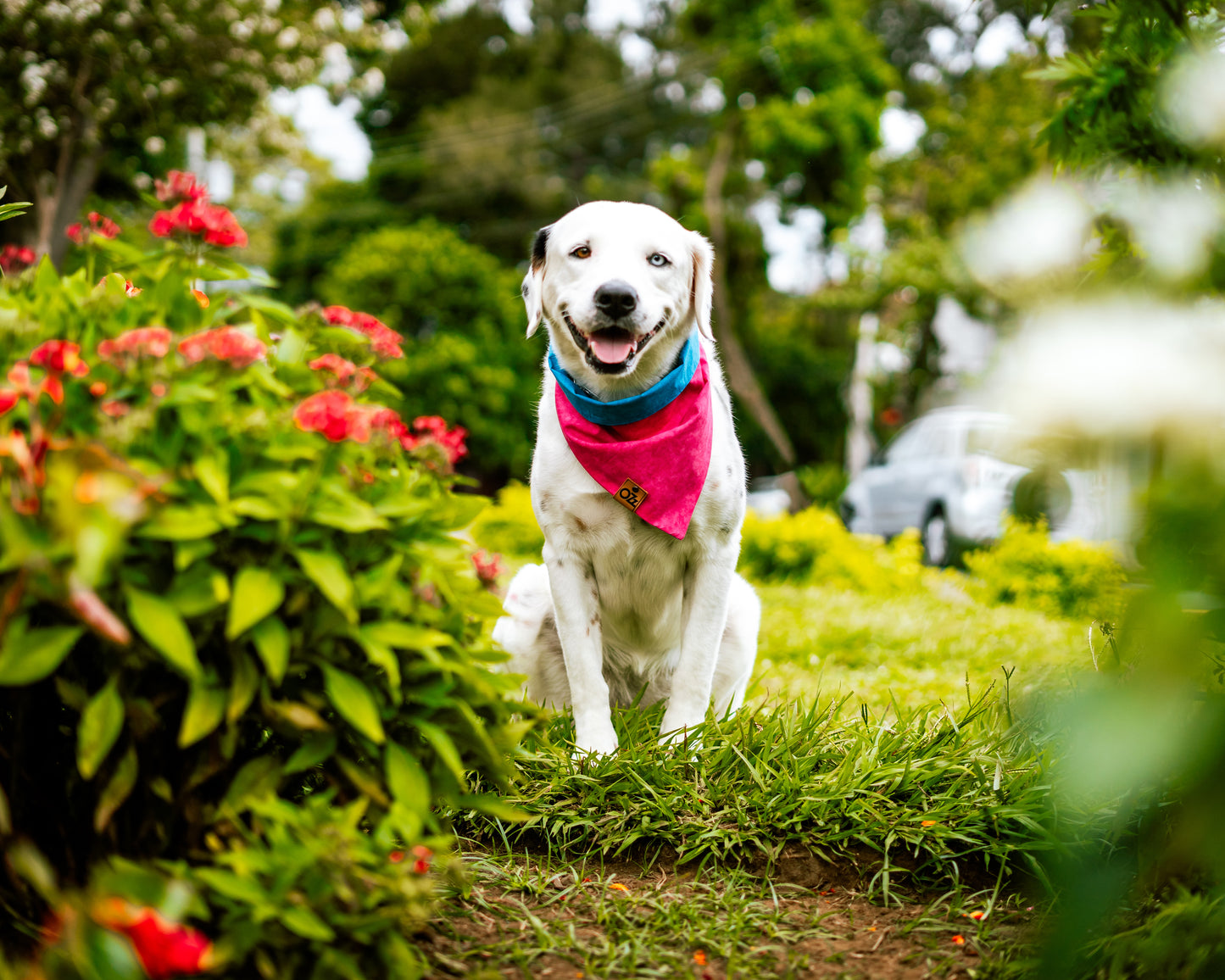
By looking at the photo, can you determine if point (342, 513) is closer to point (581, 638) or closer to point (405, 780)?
point (405, 780)

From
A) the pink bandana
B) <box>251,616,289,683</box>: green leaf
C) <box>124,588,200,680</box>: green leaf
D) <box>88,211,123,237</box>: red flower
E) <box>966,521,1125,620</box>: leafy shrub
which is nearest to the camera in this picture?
<box>124,588,200,680</box>: green leaf

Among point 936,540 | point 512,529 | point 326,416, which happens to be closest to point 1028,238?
point 326,416

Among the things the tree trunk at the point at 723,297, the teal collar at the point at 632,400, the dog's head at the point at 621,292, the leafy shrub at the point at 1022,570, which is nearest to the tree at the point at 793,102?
the tree trunk at the point at 723,297

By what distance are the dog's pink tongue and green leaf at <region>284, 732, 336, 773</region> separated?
5.18ft

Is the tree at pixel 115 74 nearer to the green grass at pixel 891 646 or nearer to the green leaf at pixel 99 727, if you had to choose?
the green grass at pixel 891 646

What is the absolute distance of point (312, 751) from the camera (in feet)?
5.13

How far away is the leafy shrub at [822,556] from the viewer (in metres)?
8.04

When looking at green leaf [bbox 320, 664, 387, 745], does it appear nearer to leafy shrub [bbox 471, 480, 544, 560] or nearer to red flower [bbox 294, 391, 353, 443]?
red flower [bbox 294, 391, 353, 443]

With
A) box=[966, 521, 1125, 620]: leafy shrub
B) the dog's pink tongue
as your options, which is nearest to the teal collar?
the dog's pink tongue

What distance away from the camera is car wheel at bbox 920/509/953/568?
10.6 metres

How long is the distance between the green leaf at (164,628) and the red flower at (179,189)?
0.79m

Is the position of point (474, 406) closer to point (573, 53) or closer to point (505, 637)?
point (505, 637)

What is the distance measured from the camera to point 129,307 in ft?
5.36

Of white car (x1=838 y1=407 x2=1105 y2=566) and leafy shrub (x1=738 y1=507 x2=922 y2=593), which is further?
leafy shrub (x1=738 y1=507 x2=922 y2=593)
